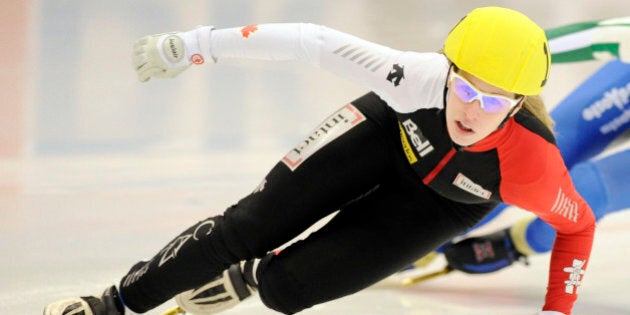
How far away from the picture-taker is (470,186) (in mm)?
2266

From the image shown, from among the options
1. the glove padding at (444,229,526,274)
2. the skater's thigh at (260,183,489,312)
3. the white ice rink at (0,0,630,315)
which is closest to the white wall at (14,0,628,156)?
the white ice rink at (0,0,630,315)

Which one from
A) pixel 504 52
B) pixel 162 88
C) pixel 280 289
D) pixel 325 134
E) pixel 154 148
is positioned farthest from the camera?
pixel 162 88

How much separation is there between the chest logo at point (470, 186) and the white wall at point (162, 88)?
7.56 feet

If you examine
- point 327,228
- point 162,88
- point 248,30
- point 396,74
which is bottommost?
point 327,228

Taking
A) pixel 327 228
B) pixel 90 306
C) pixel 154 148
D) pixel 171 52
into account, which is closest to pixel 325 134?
pixel 327 228

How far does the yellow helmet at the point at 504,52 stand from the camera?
1938 mm

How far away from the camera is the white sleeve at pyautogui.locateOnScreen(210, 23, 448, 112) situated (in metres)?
2.12

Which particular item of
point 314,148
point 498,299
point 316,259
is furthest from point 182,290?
point 498,299

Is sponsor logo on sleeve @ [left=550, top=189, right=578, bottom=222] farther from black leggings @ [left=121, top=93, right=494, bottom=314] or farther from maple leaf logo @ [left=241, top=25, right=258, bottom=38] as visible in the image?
maple leaf logo @ [left=241, top=25, right=258, bottom=38]

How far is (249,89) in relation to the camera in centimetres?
477

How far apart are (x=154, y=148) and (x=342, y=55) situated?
233 centimetres

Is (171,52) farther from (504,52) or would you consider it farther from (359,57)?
(504,52)

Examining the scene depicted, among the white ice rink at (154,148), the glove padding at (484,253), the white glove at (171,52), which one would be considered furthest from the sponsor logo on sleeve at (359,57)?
the glove padding at (484,253)

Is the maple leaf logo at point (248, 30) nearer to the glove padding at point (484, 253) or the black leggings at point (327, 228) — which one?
the black leggings at point (327, 228)
